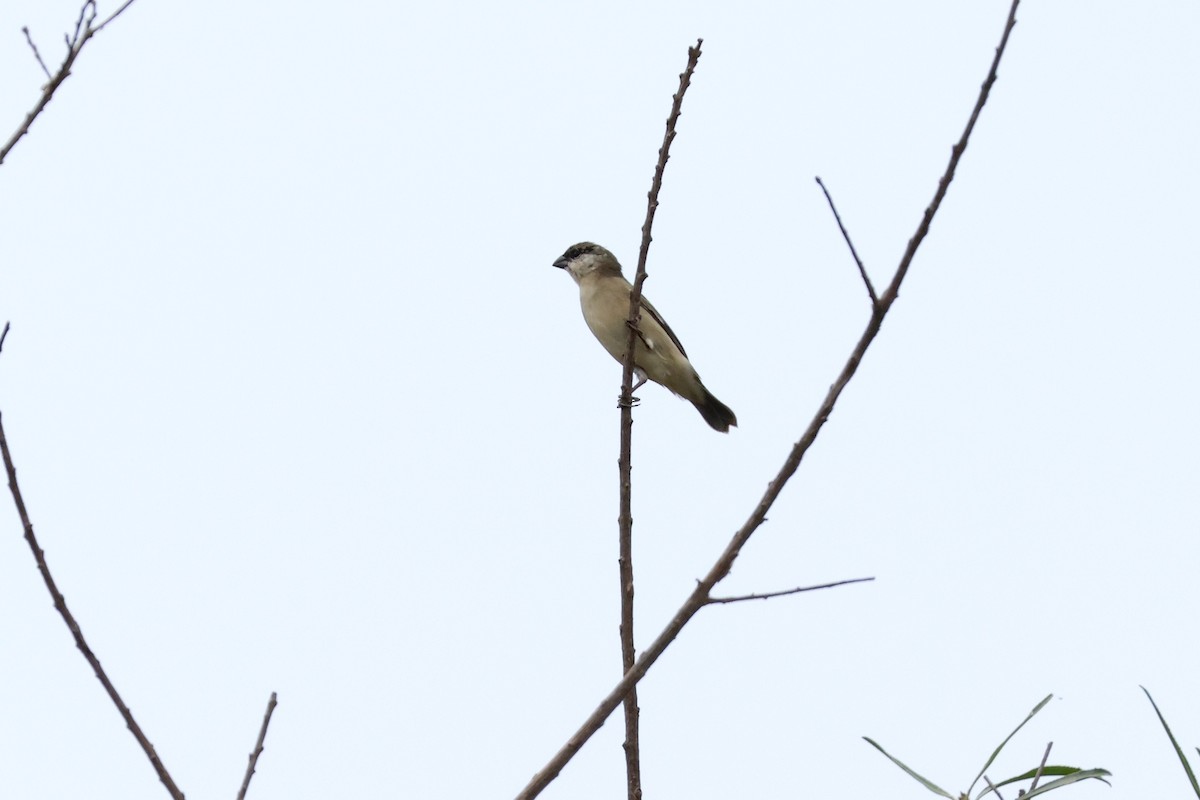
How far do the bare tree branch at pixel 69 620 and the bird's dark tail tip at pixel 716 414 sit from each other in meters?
6.91

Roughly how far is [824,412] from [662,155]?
1.30 meters

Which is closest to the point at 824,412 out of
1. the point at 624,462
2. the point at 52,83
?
the point at 624,462

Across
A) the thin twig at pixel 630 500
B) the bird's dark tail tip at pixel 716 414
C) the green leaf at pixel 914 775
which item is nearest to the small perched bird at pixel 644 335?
the bird's dark tail tip at pixel 716 414

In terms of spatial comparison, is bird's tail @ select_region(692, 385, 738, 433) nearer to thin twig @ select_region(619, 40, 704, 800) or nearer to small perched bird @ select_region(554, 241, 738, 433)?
small perched bird @ select_region(554, 241, 738, 433)

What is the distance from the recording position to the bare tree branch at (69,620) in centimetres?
209

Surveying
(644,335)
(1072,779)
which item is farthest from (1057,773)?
(644,335)

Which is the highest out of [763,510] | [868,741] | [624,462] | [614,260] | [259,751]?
[614,260]

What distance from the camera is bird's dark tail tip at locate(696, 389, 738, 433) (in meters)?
8.96

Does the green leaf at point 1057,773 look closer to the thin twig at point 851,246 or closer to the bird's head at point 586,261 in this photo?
the thin twig at point 851,246

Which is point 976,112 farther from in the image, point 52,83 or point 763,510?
point 52,83

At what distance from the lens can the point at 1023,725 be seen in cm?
253

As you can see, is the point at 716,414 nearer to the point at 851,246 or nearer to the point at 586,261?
the point at 586,261

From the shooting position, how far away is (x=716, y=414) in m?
9.04

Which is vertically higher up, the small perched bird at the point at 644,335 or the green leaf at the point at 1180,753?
the small perched bird at the point at 644,335
